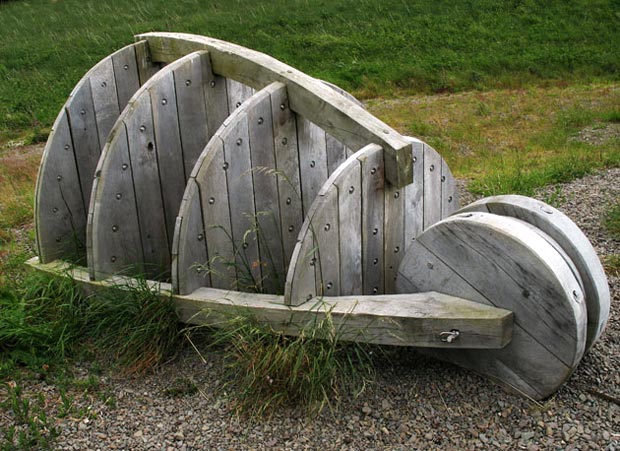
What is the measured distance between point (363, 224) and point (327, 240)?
0.25m

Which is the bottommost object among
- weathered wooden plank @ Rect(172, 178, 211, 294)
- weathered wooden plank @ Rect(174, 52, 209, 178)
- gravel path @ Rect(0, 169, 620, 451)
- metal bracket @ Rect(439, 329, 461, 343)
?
gravel path @ Rect(0, 169, 620, 451)

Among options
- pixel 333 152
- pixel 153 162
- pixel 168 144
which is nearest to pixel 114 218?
pixel 153 162

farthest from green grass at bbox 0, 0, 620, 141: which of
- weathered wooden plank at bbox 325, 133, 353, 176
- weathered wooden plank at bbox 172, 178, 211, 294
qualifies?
weathered wooden plank at bbox 172, 178, 211, 294

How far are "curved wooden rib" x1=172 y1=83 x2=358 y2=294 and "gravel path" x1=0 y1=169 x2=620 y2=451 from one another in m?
0.60

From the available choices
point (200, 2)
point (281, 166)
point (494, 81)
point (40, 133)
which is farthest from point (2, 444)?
point (200, 2)

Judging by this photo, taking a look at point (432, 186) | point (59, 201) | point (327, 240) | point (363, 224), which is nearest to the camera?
point (327, 240)

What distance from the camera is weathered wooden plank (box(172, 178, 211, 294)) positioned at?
375 centimetres

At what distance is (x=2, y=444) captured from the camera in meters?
3.29

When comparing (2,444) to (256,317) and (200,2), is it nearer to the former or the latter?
(256,317)

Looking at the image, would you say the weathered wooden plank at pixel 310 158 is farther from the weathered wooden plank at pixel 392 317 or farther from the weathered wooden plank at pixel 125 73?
the weathered wooden plank at pixel 125 73

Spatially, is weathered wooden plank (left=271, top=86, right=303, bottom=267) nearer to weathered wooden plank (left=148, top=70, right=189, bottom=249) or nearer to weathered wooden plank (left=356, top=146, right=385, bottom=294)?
weathered wooden plank (left=356, top=146, right=385, bottom=294)

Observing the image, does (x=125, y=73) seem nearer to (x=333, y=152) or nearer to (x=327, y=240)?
(x=333, y=152)

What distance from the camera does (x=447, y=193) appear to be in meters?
4.08

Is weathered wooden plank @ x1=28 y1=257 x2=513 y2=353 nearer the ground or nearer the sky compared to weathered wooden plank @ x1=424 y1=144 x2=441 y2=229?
nearer the ground
